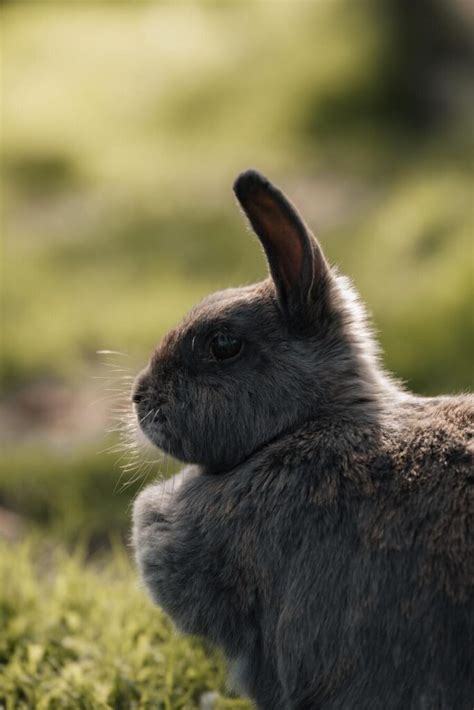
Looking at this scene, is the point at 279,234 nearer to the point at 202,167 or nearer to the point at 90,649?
the point at 90,649

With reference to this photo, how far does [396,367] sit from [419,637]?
3.70m

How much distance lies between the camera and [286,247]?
3430 mm

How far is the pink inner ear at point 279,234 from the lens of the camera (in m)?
3.37

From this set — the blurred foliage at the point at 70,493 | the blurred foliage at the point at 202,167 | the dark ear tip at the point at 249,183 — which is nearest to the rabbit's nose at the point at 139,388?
the dark ear tip at the point at 249,183

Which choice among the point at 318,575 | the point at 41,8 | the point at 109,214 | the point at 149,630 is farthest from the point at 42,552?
the point at 41,8

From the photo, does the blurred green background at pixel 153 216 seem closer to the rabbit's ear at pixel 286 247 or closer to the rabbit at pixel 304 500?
the rabbit at pixel 304 500

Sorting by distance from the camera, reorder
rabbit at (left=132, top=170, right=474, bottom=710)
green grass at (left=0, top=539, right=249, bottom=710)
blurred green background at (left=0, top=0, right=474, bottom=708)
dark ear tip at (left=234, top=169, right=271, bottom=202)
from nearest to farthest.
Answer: rabbit at (left=132, top=170, right=474, bottom=710) < dark ear tip at (left=234, top=169, right=271, bottom=202) < green grass at (left=0, top=539, right=249, bottom=710) < blurred green background at (left=0, top=0, right=474, bottom=708)

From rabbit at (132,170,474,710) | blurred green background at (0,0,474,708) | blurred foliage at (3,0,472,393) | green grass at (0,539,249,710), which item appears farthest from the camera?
blurred foliage at (3,0,472,393)

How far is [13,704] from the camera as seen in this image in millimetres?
4129

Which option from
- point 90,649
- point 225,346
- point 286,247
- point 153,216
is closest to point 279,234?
point 286,247

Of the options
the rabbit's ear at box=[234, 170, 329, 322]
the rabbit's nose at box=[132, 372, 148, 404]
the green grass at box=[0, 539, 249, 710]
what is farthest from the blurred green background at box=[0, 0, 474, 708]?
the rabbit's ear at box=[234, 170, 329, 322]

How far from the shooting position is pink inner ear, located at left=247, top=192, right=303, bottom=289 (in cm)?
337

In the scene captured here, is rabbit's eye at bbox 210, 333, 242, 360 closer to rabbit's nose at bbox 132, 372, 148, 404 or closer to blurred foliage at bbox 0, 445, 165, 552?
rabbit's nose at bbox 132, 372, 148, 404

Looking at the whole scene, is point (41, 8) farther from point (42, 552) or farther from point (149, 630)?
point (149, 630)
